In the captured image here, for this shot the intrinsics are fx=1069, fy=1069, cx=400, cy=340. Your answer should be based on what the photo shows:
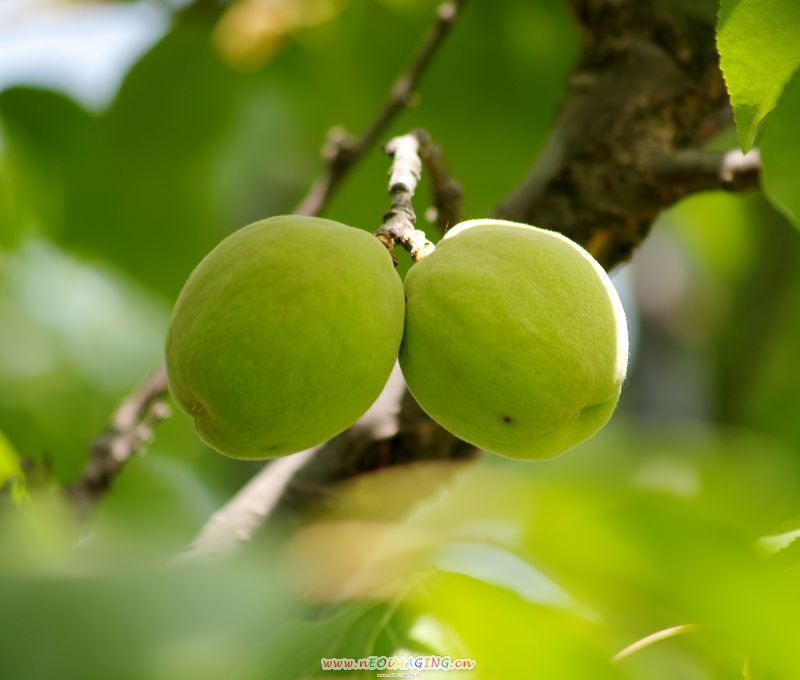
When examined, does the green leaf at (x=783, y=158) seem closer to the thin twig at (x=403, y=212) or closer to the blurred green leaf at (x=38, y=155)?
the thin twig at (x=403, y=212)

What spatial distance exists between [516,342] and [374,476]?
70 cm

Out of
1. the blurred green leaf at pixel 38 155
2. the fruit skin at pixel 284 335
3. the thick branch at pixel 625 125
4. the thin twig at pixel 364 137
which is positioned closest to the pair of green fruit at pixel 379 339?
the fruit skin at pixel 284 335

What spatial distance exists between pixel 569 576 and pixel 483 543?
0.31 ft

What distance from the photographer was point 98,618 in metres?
0.79

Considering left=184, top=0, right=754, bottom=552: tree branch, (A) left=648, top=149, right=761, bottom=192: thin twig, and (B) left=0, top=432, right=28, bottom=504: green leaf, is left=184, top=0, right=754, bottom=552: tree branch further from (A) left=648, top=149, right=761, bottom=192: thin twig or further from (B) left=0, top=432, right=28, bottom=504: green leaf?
(B) left=0, top=432, right=28, bottom=504: green leaf

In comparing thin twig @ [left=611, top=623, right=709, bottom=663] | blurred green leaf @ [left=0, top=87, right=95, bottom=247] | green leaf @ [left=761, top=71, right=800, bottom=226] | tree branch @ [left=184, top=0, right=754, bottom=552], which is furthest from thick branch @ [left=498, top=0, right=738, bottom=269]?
blurred green leaf @ [left=0, top=87, right=95, bottom=247]

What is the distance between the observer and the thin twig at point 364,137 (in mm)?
2197

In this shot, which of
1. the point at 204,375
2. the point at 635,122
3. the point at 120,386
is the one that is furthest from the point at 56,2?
the point at 204,375

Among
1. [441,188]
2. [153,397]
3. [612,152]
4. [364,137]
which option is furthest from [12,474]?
[612,152]

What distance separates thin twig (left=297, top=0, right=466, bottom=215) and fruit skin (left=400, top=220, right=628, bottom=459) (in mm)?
877

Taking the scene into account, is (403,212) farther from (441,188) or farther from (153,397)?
(153,397)

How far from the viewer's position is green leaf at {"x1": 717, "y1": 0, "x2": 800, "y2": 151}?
4.18ft

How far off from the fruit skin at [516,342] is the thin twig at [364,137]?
0.88m

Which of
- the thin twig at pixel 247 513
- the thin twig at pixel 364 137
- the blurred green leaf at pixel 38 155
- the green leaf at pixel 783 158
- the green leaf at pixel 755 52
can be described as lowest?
the thin twig at pixel 247 513
